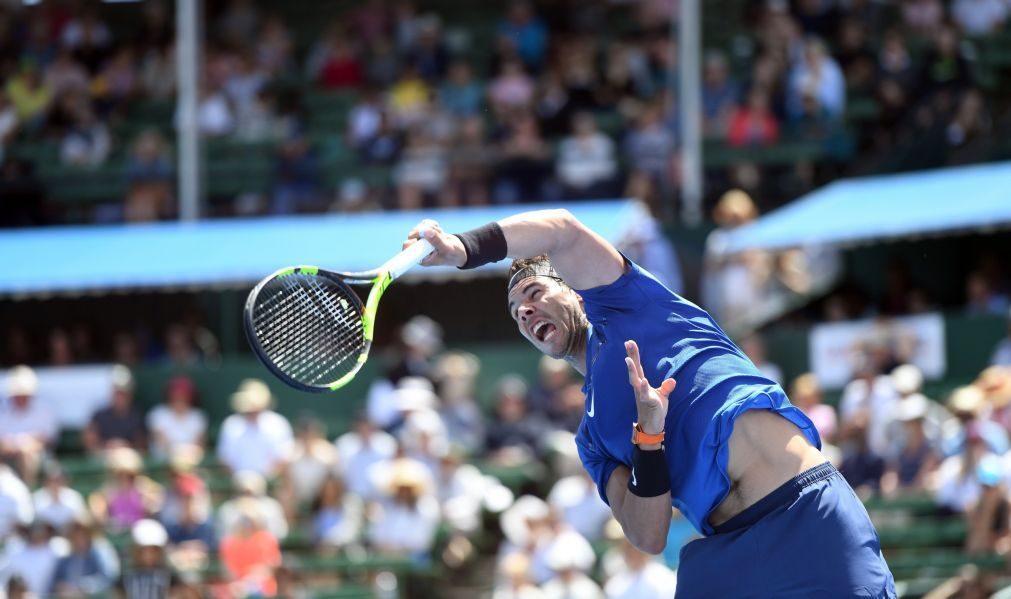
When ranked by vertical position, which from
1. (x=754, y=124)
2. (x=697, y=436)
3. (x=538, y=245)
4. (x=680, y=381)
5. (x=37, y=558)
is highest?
(x=538, y=245)

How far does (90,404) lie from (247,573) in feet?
14.3

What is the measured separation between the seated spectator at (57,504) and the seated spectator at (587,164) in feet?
19.7

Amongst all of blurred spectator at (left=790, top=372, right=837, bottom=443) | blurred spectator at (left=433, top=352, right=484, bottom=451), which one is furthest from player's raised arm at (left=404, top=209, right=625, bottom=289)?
blurred spectator at (left=433, top=352, right=484, bottom=451)

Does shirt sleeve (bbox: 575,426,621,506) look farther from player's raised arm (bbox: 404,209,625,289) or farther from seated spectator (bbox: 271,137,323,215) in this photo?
seated spectator (bbox: 271,137,323,215)

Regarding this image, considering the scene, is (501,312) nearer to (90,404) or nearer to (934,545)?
(90,404)

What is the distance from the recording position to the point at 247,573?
11875 mm

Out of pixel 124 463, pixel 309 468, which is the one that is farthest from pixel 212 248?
pixel 309 468

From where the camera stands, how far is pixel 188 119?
18047 mm

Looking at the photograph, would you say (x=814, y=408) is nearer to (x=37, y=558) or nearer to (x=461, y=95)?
(x=37, y=558)

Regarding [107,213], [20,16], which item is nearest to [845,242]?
[107,213]

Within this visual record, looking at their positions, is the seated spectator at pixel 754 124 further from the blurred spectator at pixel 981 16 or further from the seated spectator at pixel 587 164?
the blurred spectator at pixel 981 16

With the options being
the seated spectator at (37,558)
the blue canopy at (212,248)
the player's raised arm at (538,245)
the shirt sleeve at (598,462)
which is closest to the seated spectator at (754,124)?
the blue canopy at (212,248)

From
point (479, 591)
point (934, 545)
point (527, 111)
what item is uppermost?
point (527, 111)

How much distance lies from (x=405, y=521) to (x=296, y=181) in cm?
653
